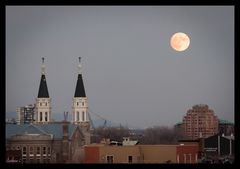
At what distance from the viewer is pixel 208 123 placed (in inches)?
661

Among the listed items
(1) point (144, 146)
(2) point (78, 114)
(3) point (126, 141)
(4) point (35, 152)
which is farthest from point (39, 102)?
(1) point (144, 146)

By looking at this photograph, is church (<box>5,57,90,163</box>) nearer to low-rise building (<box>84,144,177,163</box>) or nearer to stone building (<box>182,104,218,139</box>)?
low-rise building (<box>84,144,177,163</box>)

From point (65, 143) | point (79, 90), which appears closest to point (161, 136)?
point (65, 143)

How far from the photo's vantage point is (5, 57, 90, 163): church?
17.7 meters

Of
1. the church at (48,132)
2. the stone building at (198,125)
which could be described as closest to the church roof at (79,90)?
the church at (48,132)

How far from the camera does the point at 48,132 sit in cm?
2000

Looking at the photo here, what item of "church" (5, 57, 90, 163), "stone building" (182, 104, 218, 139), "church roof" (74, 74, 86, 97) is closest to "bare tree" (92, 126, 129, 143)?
"church" (5, 57, 90, 163)

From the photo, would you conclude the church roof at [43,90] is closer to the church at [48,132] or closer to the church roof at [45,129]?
the church at [48,132]

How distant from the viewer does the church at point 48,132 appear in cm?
1767

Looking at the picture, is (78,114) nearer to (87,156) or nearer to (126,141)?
(126,141)
